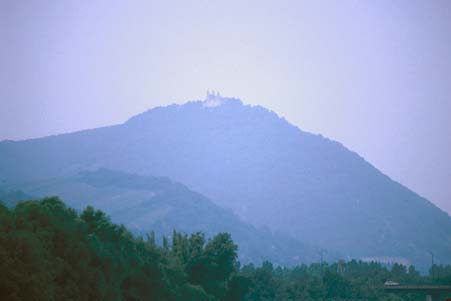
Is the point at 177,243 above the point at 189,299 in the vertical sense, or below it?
above

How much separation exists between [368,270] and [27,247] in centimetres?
15636

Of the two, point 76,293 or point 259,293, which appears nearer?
point 76,293

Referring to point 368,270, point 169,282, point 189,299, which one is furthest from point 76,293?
point 368,270

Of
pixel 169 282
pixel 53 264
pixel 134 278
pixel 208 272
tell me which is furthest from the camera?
pixel 208 272

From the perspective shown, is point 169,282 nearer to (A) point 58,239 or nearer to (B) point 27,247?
(A) point 58,239

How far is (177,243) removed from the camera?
100938mm

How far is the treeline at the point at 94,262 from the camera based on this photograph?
40.8m

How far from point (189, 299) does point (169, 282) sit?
21.0 feet

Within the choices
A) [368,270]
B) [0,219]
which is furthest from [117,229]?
[368,270]

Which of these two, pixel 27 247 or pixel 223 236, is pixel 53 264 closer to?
pixel 27 247

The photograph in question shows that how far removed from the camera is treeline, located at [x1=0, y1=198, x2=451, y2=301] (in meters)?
40.8

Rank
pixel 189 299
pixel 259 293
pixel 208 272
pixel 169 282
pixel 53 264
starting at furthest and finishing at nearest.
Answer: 1. pixel 259 293
2. pixel 208 272
3. pixel 189 299
4. pixel 169 282
5. pixel 53 264

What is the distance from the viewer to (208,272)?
95625 millimetres

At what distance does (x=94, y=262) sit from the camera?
5353 centimetres
